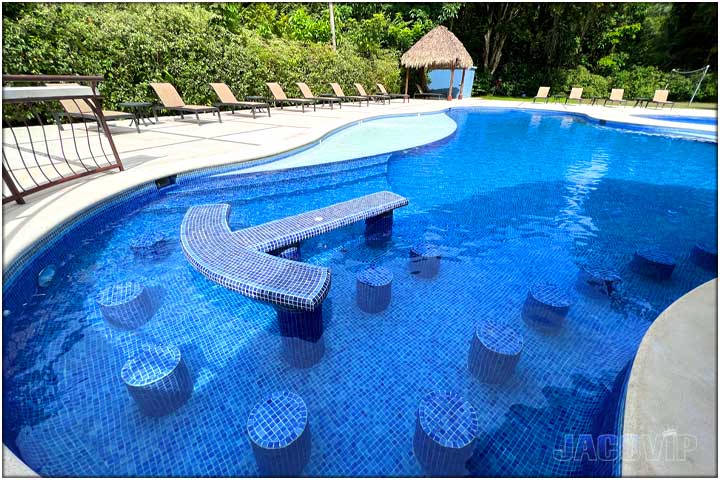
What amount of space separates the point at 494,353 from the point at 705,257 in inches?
144

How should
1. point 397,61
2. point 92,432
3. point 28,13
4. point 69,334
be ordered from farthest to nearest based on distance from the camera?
1. point 397,61
2. point 28,13
3. point 69,334
4. point 92,432

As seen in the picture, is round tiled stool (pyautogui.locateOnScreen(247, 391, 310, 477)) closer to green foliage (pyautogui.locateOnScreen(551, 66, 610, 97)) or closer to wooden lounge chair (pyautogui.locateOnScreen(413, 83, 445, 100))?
wooden lounge chair (pyautogui.locateOnScreen(413, 83, 445, 100))

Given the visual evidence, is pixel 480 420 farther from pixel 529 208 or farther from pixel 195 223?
pixel 529 208

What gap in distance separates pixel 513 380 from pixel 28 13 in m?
12.0

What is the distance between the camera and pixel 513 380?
234 centimetres

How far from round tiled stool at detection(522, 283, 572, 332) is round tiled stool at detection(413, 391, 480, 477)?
141 centimetres

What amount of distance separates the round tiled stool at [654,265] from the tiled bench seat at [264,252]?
2899mm

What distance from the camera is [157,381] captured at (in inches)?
77.3

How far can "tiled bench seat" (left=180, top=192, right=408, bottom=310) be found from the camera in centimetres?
220

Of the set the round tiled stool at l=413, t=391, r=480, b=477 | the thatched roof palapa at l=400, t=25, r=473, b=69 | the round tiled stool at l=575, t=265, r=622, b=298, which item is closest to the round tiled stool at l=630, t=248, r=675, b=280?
the round tiled stool at l=575, t=265, r=622, b=298

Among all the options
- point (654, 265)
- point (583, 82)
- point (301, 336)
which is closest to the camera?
point (301, 336)

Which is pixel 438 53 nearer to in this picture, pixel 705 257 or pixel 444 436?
pixel 705 257

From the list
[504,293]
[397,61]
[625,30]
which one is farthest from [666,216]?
[625,30]

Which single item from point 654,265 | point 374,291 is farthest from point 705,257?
point 374,291
